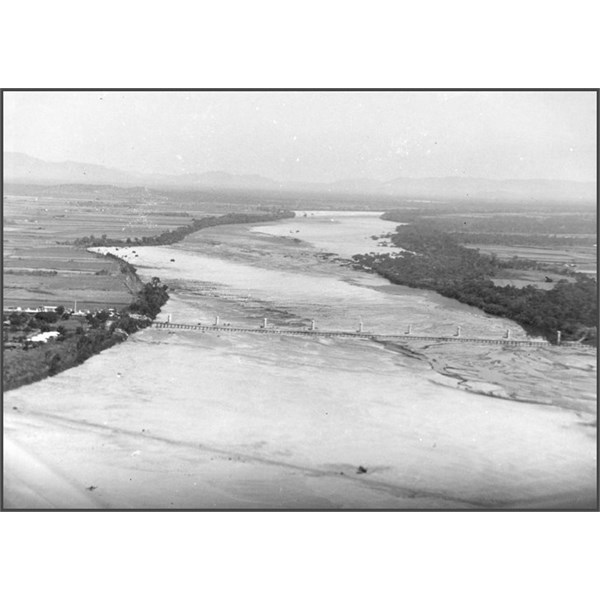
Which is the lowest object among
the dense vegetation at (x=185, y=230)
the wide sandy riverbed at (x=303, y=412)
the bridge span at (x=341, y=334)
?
the wide sandy riverbed at (x=303, y=412)

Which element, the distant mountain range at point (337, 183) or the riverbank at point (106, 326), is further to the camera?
the distant mountain range at point (337, 183)

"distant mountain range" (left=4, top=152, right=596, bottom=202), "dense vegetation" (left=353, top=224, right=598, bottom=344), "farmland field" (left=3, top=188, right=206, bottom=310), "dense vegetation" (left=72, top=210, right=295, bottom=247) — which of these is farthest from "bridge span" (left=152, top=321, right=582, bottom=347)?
"distant mountain range" (left=4, top=152, right=596, bottom=202)

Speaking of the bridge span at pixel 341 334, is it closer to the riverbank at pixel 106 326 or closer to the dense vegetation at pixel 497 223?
the riverbank at pixel 106 326

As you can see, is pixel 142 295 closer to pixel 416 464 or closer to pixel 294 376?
pixel 294 376

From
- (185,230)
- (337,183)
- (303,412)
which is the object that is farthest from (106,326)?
(337,183)

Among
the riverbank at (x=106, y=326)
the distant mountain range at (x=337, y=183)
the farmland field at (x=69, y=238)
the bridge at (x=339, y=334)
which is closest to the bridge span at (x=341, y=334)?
the bridge at (x=339, y=334)

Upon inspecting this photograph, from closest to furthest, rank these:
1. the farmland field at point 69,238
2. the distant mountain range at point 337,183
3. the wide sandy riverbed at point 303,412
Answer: the wide sandy riverbed at point 303,412 → the farmland field at point 69,238 → the distant mountain range at point 337,183

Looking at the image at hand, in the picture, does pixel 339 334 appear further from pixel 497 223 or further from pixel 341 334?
pixel 497 223
